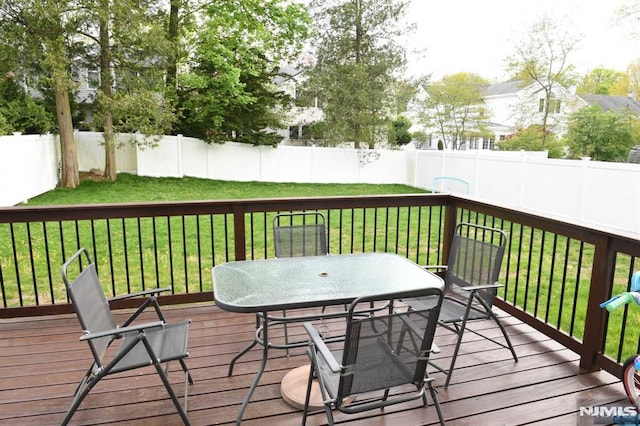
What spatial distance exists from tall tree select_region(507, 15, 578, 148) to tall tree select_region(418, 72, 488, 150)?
3280 mm

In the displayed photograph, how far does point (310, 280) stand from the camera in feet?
7.68

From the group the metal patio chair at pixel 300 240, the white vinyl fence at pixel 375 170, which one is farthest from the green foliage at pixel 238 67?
the metal patio chair at pixel 300 240

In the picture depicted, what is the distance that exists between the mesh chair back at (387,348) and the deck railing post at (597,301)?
1.37 m

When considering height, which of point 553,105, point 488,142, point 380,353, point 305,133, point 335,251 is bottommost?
point 335,251

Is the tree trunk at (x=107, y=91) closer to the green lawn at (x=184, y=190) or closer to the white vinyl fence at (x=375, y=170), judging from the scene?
the green lawn at (x=184, y=190)

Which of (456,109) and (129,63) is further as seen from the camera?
(456,109)

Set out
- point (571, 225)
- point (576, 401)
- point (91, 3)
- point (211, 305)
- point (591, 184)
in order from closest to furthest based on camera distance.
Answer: point (576, 401) < point (571, 225) < point (211, 305) < point (591, 184) < point (91, 3)

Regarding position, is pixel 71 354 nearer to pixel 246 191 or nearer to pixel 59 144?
pixel 246 191

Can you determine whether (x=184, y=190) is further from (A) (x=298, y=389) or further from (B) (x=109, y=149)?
(A) (x=298, y=389)

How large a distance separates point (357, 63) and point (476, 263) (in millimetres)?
11830

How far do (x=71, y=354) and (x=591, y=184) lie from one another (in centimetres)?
823

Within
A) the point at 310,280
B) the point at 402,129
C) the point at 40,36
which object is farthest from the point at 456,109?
the point at 310,280

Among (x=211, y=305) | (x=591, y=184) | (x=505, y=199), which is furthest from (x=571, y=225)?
(x=505, y=199)

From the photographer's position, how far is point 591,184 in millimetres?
7551
